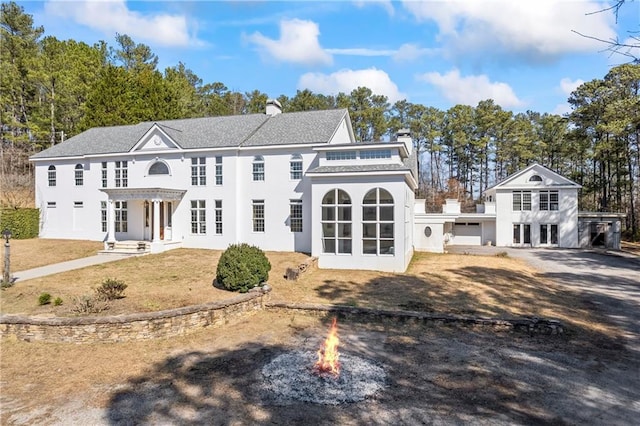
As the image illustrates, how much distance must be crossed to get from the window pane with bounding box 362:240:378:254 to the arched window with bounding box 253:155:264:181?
800 centimetres

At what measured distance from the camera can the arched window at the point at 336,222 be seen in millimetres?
18141

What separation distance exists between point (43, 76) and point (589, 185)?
52902 millimetres

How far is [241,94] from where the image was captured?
52.9 m

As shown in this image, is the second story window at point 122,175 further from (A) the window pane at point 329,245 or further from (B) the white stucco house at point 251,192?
(A) the window pane at point 329,245

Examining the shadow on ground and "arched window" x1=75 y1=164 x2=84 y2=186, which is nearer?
the shadow on ground

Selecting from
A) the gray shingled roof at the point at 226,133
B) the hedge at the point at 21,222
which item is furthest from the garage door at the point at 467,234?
the hedge at the point at 21,222

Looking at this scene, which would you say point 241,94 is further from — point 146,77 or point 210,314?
point 210,314

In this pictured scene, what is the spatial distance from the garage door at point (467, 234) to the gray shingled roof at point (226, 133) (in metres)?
16.3

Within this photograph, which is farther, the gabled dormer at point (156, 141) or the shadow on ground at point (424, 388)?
the gabled dormer at point (156, 141)

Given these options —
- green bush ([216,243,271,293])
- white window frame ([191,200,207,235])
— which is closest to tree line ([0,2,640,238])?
white window frame ([191,200,207,235])

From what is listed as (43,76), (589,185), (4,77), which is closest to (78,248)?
(43,76)

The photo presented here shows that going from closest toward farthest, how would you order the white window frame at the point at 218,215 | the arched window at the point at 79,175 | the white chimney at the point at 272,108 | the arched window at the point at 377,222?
the arched window at the point at 377,222, the white window frame at the point at 218,215, the arched window at the point at 79,175, the white chimney at the point at 272,108

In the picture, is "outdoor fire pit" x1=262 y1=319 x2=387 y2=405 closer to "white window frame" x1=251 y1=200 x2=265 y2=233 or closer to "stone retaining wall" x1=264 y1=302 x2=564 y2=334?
"stone retaining wall" x1=264 y1=302 x2=564 y2=334

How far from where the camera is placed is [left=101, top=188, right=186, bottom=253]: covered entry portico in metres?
21.7
